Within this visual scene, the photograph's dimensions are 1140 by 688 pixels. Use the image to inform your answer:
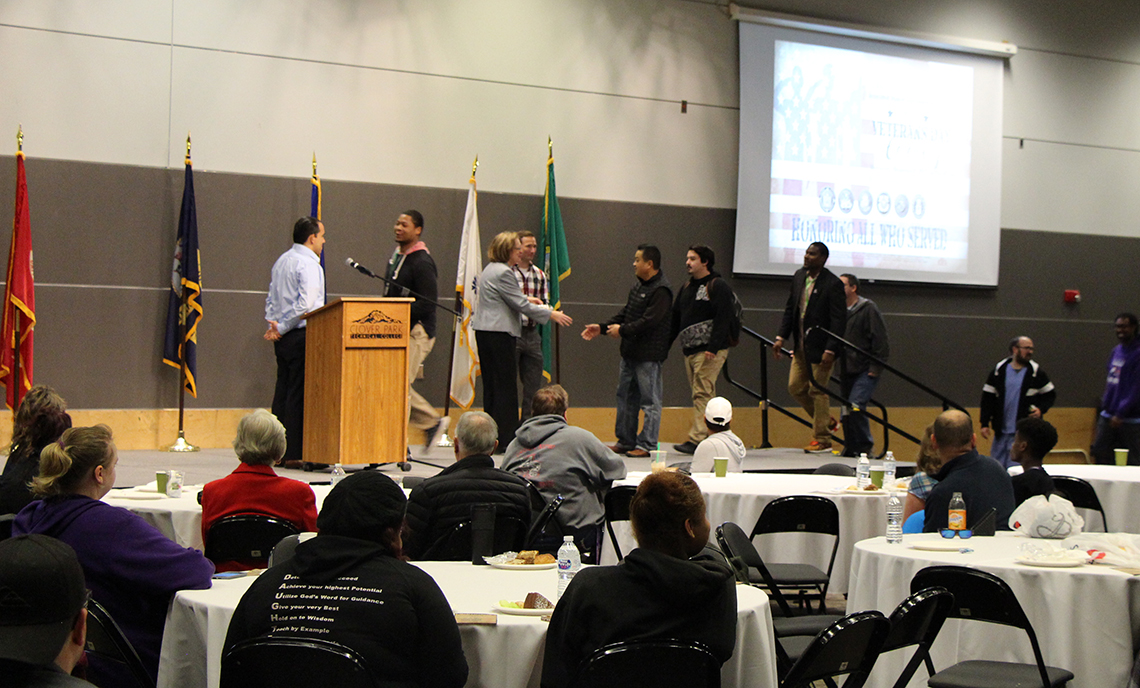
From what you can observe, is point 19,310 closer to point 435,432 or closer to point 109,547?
point 435,432

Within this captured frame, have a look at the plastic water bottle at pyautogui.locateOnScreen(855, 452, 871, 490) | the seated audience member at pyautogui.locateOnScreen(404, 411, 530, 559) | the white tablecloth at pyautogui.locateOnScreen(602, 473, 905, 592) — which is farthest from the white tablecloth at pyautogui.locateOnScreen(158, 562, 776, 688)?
the plastic water bottle at pyautogui.locateOnScreen(855, 452, 871, 490)

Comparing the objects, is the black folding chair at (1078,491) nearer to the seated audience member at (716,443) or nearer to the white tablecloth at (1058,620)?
the seated audience member at (716,443)

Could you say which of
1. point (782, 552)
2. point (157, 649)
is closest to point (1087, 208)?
point (782, 552)

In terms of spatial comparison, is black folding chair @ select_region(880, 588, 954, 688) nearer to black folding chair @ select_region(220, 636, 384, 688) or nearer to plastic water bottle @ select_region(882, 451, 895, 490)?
black folding chair @ select_region(220, 636, 384, 688)

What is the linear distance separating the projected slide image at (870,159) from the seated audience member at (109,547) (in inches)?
318

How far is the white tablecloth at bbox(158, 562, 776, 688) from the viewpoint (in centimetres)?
267

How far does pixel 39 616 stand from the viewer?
1468 millimetres

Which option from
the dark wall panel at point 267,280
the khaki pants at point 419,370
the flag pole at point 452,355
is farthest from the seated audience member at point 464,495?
the dark wall panel at point 267,280

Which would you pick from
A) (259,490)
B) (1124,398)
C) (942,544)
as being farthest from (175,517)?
(1124,398)

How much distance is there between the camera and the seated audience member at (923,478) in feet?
15.1

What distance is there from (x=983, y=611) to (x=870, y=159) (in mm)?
7959

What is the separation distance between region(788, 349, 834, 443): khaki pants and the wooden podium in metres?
4.14

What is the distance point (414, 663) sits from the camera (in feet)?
7.57

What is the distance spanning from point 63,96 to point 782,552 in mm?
6268
